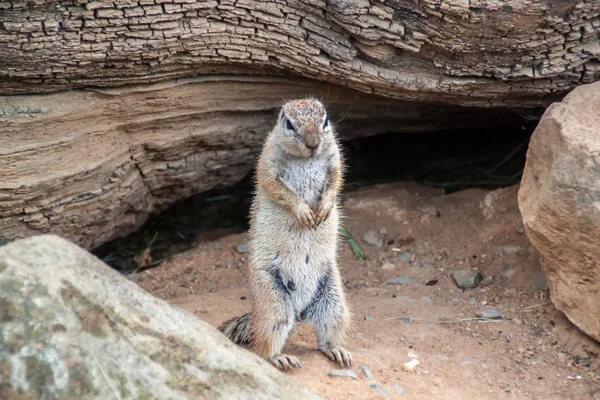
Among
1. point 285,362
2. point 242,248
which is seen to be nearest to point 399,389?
point 285,362

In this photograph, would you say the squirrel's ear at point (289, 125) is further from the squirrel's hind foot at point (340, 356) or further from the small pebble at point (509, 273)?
the small pebble at point (509, 273)

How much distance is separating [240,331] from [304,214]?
91cm

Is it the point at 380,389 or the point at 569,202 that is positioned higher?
the point at 569,202

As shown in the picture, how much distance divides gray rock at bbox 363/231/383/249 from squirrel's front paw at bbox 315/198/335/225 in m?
1.75

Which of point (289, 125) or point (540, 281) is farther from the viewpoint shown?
point (540, 281)

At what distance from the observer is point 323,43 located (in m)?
5.35

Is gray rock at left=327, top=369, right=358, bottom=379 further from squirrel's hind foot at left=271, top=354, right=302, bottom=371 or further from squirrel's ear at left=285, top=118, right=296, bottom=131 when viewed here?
squirrel's ear at left=285, top=118, right=296, bottom=131

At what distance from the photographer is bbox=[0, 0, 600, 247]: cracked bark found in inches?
192

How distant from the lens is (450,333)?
510cm

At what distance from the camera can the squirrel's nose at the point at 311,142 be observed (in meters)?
4.64

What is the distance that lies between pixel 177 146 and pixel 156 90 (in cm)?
66

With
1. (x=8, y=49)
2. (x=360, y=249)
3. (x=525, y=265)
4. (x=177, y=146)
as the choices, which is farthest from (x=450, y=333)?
(x=8, y=49)

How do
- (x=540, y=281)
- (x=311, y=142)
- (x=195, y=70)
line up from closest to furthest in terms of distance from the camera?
(x=311, y=142)
(x=540, y=281)
(x=195, y=70)

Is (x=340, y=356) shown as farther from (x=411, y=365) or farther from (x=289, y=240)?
(x=289, y=240)
